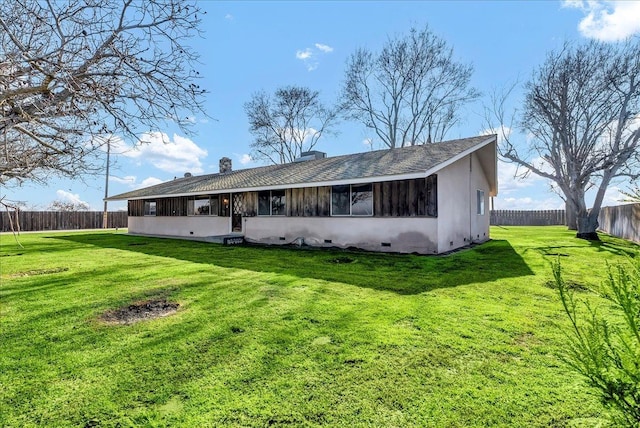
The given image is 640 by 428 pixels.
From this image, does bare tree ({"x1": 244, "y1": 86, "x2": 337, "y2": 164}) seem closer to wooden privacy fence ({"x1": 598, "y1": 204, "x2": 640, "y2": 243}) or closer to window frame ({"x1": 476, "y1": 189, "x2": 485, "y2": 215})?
window frame ({"x1": 476, "y1": 189, "x2": 485, "y2": 215})

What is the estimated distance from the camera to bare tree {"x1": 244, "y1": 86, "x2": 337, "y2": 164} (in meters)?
32.0

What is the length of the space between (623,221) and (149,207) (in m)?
26.9

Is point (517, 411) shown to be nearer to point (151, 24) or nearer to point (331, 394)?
point (331, 394)

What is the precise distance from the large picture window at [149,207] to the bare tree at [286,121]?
1392 cm

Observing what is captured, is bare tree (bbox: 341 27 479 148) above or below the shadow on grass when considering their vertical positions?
above

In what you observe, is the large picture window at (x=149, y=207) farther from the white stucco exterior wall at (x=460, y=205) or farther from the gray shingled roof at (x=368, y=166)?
the white stucco exterior wall at (x=460, y=205)

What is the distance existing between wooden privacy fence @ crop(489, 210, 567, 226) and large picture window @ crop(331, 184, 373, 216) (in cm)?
2387

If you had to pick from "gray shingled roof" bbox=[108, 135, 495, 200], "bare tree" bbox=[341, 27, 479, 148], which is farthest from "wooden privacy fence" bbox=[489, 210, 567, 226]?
"gray shingled roof" bbox=[108, 135, 495, 200]

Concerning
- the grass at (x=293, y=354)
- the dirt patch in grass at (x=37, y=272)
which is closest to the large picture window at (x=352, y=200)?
the grass at (x=293, y=354)

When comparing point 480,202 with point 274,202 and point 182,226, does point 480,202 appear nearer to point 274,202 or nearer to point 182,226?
point 274,202

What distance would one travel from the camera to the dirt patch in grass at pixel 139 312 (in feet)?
15.3

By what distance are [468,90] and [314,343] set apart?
2953cm

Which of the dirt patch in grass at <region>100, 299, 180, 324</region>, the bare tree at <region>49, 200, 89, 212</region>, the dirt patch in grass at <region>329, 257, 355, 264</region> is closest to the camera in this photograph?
the dirt patch in grass at <region>100, 299, 180, 324</region>

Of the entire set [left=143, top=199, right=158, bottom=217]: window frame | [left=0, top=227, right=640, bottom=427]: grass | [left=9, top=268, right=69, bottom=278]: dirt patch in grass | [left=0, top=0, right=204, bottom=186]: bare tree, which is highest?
[left=0, top=0, right=204, bottom=186]: bare tree
